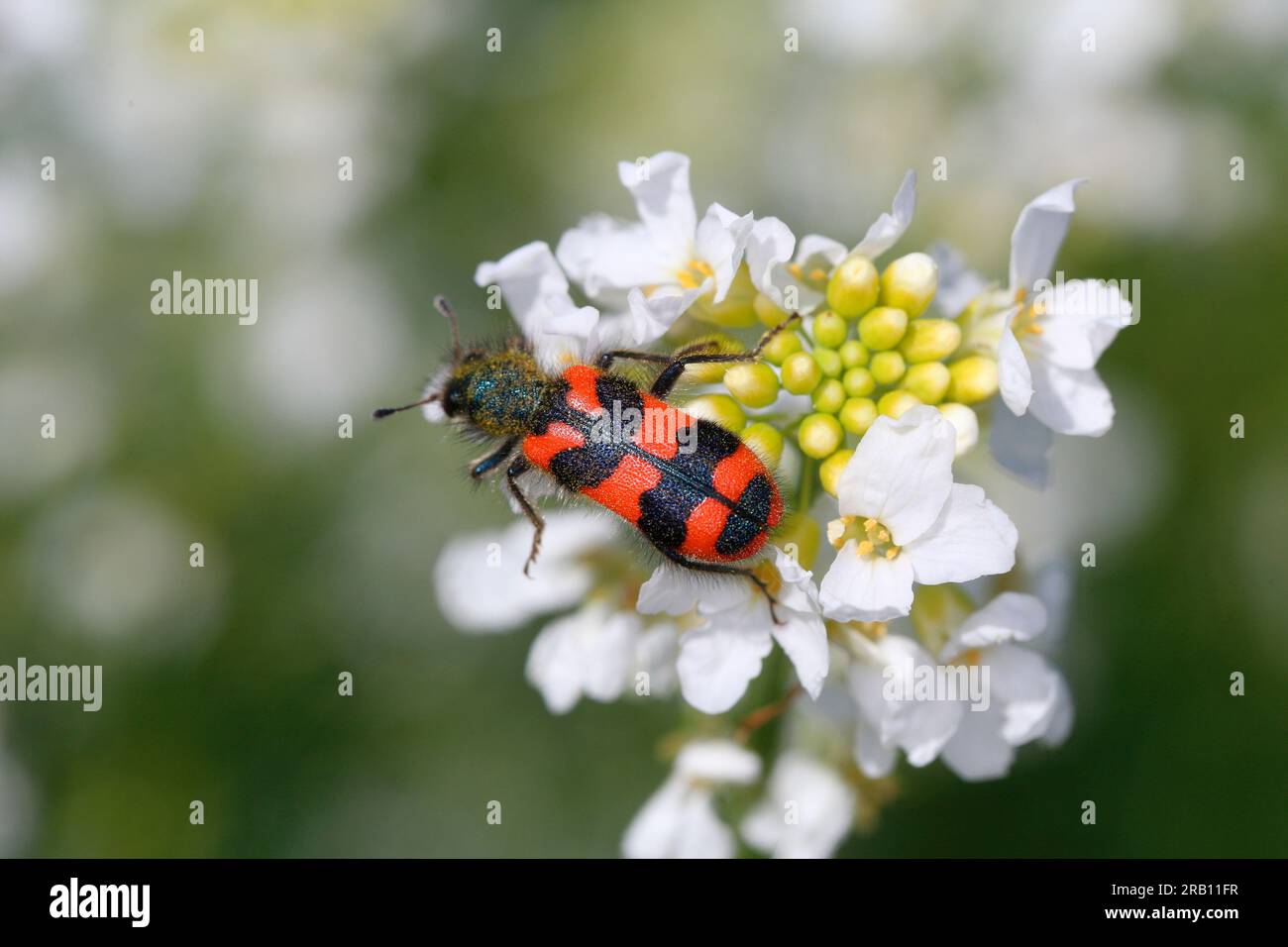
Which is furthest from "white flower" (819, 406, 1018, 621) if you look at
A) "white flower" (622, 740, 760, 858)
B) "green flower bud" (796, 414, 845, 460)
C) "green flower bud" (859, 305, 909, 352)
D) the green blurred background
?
the green blurred background

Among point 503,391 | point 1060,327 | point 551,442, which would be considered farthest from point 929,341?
point 503,391

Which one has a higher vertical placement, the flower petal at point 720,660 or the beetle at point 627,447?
the beetle at point 627,447

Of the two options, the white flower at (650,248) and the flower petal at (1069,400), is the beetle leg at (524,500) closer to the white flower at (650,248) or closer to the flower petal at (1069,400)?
the white flower at (650,248)

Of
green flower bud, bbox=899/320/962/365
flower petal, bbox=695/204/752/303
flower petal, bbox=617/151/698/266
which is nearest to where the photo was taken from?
flower petal, bbox=695/204/752/303

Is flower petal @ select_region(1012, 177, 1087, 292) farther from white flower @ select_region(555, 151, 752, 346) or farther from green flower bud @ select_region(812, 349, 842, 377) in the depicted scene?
white flower @ select_region(555, 151, 752, 346)

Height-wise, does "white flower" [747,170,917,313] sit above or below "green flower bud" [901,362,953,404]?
above

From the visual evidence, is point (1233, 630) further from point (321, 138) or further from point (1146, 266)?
point (321, 138)

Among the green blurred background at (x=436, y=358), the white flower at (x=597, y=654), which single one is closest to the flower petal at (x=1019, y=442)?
the white flower at (x=597, y=654)
